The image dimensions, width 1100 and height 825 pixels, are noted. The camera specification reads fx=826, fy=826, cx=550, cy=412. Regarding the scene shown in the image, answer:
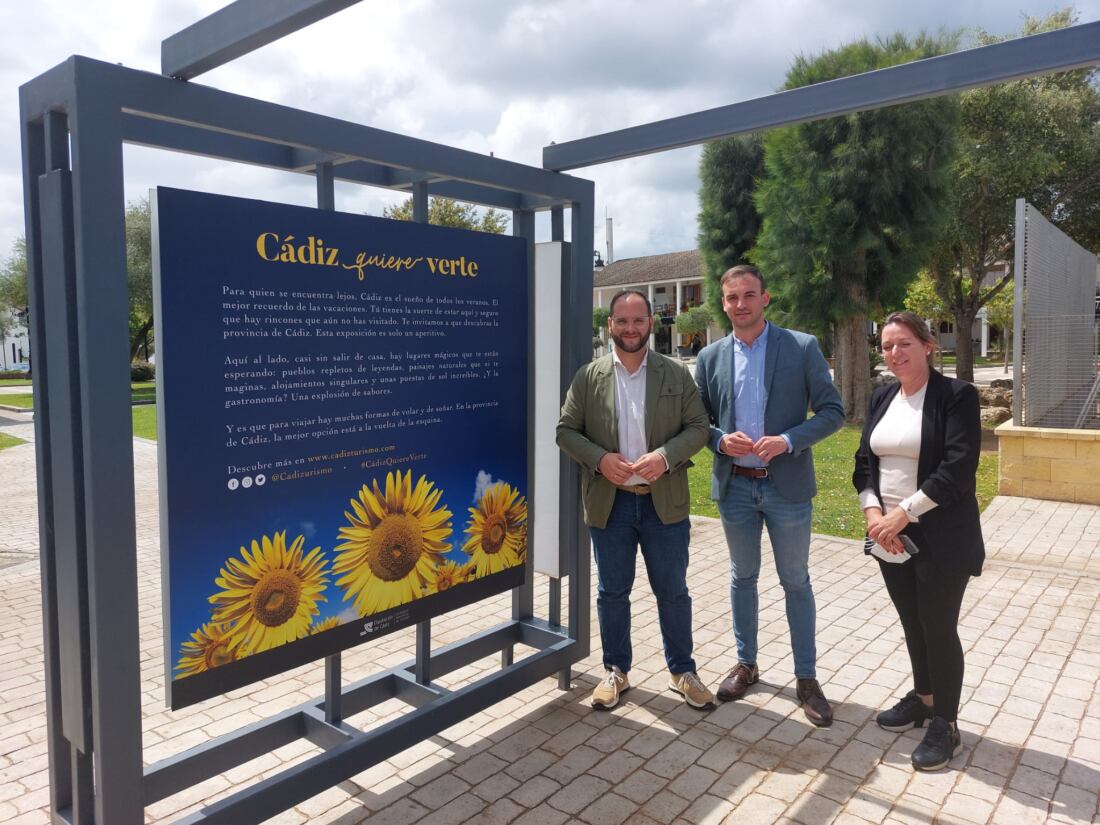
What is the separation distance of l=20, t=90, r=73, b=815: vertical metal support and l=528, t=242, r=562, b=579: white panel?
2.21 m

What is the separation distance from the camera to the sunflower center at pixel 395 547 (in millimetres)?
3443

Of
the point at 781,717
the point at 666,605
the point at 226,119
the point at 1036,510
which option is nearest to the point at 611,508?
the point at 666,605

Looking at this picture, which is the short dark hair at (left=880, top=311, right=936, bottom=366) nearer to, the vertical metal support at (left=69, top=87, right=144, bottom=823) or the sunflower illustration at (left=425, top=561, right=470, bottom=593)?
the sunflower illustration at (left=425, top=561, right=470, bottom=593)

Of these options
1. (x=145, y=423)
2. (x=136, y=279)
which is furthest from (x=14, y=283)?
(x=145, y=423)

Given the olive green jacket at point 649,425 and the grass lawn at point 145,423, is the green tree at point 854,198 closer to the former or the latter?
the grass lawn at point 145,423

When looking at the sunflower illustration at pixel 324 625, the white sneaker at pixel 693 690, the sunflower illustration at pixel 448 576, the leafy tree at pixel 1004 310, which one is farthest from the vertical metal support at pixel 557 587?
the leafy tree at pixel 1004 310

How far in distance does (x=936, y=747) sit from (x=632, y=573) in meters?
1.57

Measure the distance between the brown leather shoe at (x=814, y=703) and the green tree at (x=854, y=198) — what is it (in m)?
14.4

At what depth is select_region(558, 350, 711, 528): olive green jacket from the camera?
4031 millimetres

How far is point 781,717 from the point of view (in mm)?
4172

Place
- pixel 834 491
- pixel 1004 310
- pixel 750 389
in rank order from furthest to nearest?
pixel 1004 310 < pixel 834 491 < pixel 750 389

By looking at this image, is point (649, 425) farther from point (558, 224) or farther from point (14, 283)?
point (14, 283)

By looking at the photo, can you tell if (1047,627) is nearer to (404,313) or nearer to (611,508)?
(611,508)

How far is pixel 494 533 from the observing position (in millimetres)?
4039
